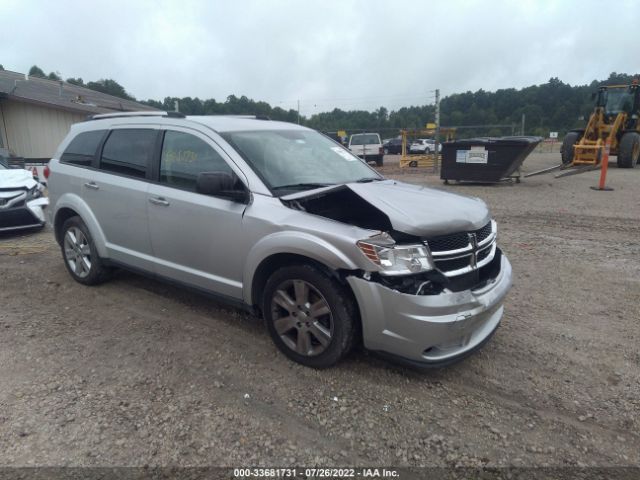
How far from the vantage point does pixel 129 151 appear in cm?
439

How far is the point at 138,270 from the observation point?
14.3 ft

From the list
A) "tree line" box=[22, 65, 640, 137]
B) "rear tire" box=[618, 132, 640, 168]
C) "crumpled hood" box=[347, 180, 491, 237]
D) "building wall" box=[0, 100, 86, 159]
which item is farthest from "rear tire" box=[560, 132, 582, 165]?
"tree line" box=[22, 65, 640, 137]

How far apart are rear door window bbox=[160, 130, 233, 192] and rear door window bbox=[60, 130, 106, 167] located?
3.90ft

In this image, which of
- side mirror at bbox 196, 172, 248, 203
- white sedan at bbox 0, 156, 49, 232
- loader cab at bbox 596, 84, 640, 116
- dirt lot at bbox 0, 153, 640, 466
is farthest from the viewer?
loader cab at bbox 596, 84, 640, 116

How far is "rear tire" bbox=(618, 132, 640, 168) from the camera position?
57.5 feet

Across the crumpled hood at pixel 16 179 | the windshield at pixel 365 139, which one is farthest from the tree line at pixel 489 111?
the crumpled hood at pixel 16 179

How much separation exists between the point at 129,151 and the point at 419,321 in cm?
323

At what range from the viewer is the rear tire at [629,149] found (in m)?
17.5

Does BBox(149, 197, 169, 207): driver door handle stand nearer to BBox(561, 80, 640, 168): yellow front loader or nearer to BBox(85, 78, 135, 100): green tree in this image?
BBox(561, 80, 640, 168): yellow front loader

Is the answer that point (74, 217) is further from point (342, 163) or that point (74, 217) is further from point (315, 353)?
point (315, 353)

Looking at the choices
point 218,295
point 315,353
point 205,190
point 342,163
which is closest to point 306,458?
point 315,353

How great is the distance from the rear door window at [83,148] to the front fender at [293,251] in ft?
8.31

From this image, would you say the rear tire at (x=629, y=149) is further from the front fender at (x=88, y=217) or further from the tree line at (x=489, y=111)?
the tree line at (x=489, y=111)

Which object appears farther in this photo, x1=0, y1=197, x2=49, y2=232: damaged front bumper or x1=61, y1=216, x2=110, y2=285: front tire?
x1=0, y1=197, x2=49, y2=232: damaged front bumper
